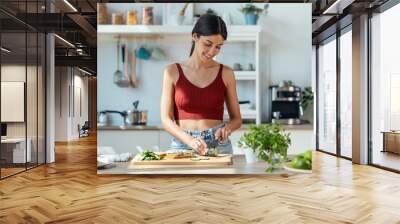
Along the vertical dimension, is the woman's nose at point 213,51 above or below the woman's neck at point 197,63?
above

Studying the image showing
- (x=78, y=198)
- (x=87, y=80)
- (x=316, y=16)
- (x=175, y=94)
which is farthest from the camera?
(x=87, y=80)

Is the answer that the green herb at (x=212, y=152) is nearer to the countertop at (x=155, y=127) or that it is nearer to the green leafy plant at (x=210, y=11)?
the countertop at (x=155, y=127)

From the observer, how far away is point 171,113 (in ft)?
17.2

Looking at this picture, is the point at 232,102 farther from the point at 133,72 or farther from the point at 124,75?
the point at 124,75

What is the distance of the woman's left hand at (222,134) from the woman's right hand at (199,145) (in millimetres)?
181

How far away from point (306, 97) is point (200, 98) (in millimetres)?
1362

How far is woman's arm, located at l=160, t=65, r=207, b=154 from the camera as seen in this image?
520 cm

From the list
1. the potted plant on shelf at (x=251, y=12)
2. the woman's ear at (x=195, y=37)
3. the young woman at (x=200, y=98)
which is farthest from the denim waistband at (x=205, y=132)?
the potted plant on shelf at (x=251, y=12)

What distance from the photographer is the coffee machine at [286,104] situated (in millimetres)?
5270

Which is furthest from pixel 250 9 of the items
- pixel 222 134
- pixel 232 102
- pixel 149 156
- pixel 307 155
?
pixel 149 156

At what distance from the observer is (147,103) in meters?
5.31

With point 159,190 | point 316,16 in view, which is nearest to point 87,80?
point 316,16

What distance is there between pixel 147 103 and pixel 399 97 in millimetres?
3507

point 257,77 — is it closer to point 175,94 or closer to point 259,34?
point 259,34
